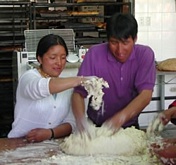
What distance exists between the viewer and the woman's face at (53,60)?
2164 mm

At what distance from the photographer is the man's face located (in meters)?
1.97

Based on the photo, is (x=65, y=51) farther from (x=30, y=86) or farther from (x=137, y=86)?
(x=137, y=86)

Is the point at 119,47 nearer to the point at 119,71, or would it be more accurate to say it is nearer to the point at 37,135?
the point at 119,71

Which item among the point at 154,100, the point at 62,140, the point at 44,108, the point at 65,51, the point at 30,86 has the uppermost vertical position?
the point at 65,51

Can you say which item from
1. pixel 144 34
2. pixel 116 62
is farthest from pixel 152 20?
pixel 116 62

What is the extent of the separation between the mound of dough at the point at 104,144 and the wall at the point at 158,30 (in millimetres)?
2712

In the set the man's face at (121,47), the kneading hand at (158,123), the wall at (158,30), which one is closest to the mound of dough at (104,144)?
the kneading hand at (158,123)

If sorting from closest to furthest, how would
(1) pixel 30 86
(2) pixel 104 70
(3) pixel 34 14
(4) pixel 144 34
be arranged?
1. (1) pixel 30 86
2. (2) pixel 104 70
3. (3) pixel 34 14
4. (4) pixel 144 34

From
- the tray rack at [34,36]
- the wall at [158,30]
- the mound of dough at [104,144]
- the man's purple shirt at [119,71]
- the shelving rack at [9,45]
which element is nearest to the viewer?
the mound of dough at [104,144]

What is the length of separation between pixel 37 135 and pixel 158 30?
3151 millimetres

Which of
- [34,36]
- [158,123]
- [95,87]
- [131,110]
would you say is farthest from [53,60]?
[34,36]

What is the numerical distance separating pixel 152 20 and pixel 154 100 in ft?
3.37

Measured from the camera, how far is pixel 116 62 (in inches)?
86.3

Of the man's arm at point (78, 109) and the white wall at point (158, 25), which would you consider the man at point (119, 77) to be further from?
the white wall at point (158, 25)
